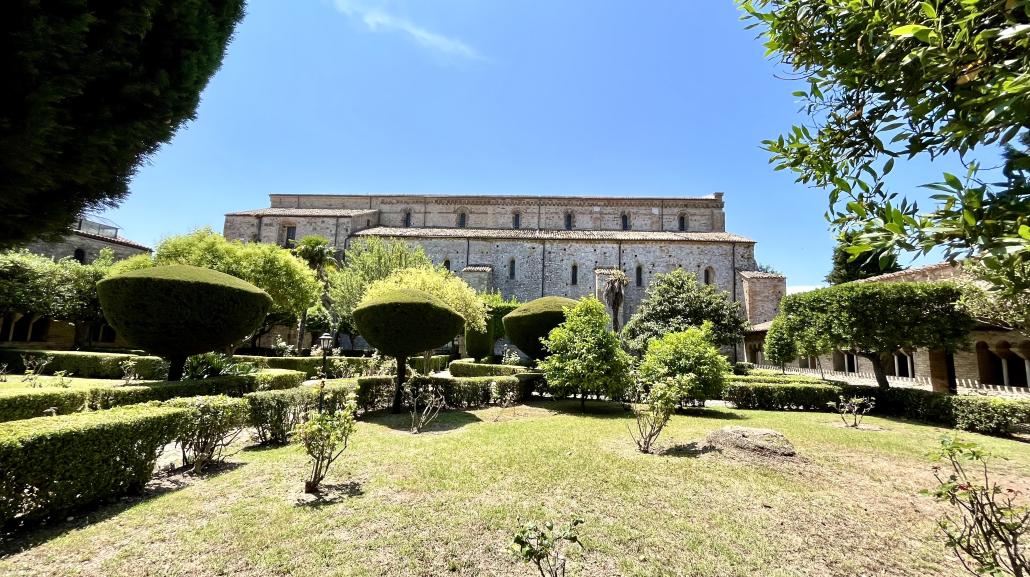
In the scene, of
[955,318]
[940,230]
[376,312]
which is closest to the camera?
[940,230]

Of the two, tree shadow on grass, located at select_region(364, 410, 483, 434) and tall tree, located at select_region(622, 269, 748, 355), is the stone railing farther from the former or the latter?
tree shadow on grass, located at select_region(364, 410, 483, 434)

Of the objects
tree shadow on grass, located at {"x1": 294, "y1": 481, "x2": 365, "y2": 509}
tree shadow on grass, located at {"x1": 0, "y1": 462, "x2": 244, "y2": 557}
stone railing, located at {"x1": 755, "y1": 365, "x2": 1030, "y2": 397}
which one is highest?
stone railing, located at {"x1": 755, "y1": 365, "x2": 1030, "y2": 397}

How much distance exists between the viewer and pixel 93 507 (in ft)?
16.6

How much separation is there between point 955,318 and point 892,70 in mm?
16449

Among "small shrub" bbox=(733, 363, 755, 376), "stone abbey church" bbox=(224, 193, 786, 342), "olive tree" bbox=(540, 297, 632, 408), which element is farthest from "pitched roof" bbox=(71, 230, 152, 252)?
"small shrub" bbox=(733, 363, 755, 376)

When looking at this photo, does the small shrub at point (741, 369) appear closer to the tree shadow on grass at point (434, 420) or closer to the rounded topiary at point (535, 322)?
the rounded topiary at point (535, 322)

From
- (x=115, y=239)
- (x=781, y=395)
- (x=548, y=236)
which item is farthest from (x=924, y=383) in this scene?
(x=115, y=239)

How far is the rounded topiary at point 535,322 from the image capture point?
1614 cm

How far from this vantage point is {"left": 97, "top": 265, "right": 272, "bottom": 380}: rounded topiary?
978 cm

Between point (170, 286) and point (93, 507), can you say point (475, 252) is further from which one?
point (93, 507)

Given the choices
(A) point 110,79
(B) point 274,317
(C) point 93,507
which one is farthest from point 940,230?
(B) point 274,317

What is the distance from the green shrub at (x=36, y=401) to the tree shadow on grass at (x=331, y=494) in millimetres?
5430

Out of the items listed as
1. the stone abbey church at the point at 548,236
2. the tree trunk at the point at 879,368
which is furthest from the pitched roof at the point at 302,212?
the tree trunk at the point at 879,368

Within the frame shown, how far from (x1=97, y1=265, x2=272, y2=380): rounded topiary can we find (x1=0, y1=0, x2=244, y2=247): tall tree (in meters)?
7.53
